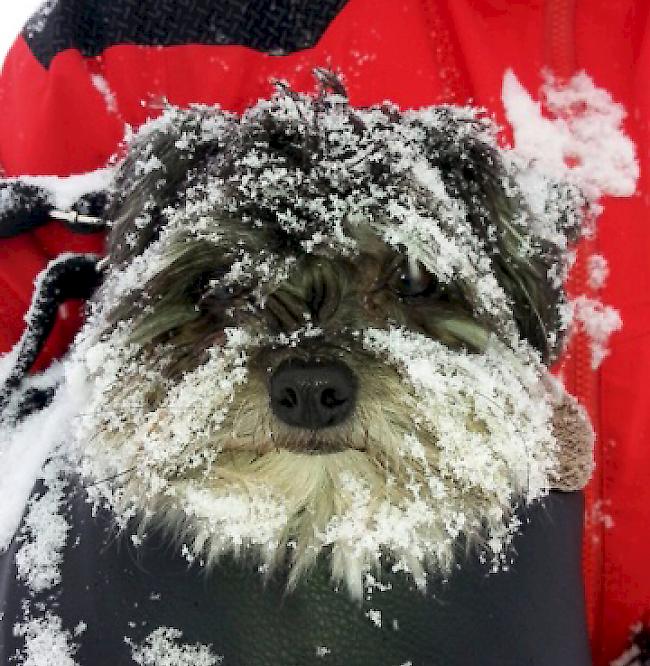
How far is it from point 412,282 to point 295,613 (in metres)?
0.75

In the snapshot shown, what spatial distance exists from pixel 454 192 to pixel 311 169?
0.34m

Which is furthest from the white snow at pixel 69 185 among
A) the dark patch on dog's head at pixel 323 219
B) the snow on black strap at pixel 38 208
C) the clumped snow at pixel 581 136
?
the clumped snow at pixel 581 136

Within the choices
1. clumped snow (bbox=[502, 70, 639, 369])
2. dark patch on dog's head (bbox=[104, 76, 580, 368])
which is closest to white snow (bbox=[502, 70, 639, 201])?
clumped snow (bbox=[502, 70, 639, 369])

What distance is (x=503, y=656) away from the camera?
6.14 feet

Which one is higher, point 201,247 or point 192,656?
point 201,247

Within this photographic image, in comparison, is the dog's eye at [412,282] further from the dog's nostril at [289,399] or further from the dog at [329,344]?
the dog's nostril at [289,399]

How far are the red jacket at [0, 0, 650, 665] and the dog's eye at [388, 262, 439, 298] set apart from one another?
0.61 m

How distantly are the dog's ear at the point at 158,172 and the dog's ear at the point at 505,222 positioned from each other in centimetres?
53

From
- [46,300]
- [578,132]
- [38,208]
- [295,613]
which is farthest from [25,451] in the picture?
[578,132]

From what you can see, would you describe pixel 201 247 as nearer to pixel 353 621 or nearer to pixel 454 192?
pixel 454 192

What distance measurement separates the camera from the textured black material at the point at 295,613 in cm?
182

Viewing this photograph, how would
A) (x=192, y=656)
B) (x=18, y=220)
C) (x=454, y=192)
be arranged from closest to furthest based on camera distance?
(x=192, y=656)
(x=454, y=192)
(x=18, y=220)

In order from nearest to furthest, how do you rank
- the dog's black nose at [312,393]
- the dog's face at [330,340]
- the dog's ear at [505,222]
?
the dog's black nose at [312,393]
the dog's face at [330,340]
the dog's ear at [505,222]

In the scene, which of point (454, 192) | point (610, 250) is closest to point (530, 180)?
point (454, 192)
